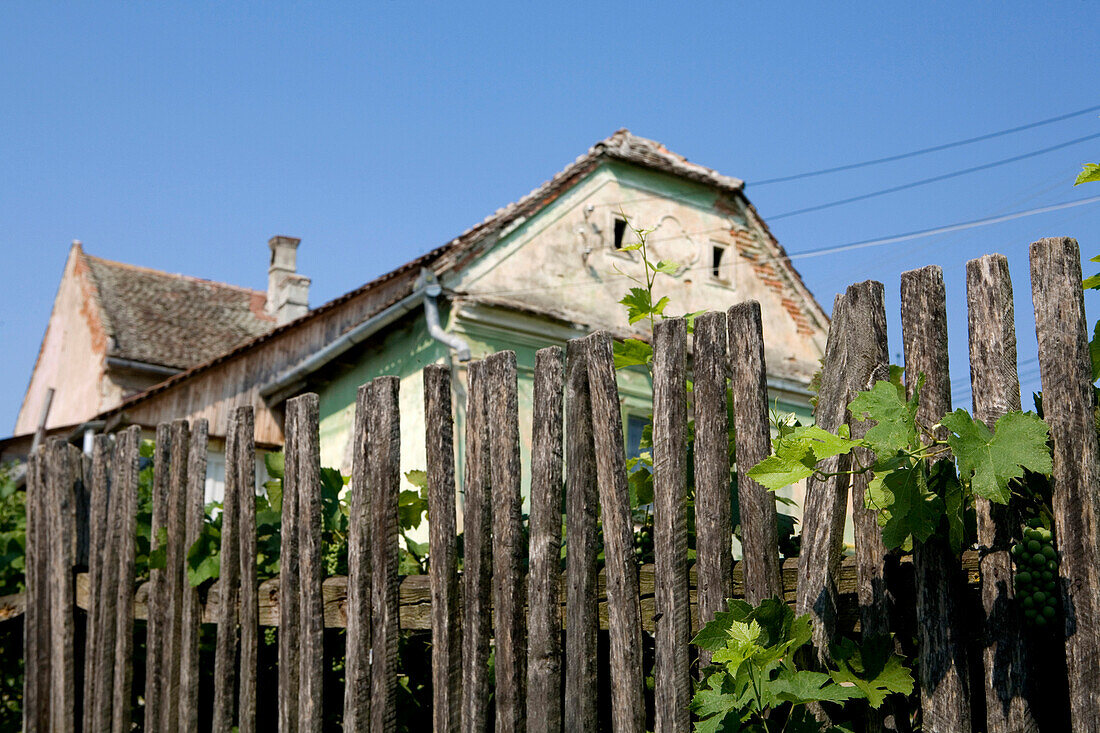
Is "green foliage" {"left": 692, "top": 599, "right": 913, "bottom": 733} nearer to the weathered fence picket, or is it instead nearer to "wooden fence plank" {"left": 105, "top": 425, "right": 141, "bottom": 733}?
the weathered fence picket

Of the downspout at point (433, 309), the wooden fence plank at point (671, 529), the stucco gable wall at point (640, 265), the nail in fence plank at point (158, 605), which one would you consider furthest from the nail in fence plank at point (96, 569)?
the stucco gable wall at point (640, 265)

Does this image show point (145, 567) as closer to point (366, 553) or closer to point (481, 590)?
point (366, 553)

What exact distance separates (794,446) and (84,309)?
18781 millimetres

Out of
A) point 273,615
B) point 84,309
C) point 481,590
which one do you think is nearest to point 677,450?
point 481,590

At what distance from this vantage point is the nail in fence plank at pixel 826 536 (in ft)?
6.84

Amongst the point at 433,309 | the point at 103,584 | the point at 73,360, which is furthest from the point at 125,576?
the point at 73,360

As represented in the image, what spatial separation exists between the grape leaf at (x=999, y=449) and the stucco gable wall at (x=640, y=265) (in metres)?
9.40

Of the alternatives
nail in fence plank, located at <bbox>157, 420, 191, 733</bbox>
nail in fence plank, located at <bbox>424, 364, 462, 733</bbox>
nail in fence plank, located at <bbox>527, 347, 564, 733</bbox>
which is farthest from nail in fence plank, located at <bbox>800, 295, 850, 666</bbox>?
nail in fence plank, located at <bbox>157, 420, 191, 733</bbox>

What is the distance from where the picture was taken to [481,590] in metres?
2.73

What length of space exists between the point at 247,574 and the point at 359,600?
0.62 meters

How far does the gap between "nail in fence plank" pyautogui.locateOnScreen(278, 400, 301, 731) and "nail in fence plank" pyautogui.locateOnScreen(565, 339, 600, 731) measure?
3.64 feet

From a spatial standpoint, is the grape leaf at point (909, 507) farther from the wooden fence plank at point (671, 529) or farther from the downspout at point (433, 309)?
the downspout at point (433, 309)

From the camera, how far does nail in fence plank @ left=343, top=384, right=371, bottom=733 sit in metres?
2.99

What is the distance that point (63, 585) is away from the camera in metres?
4.54
